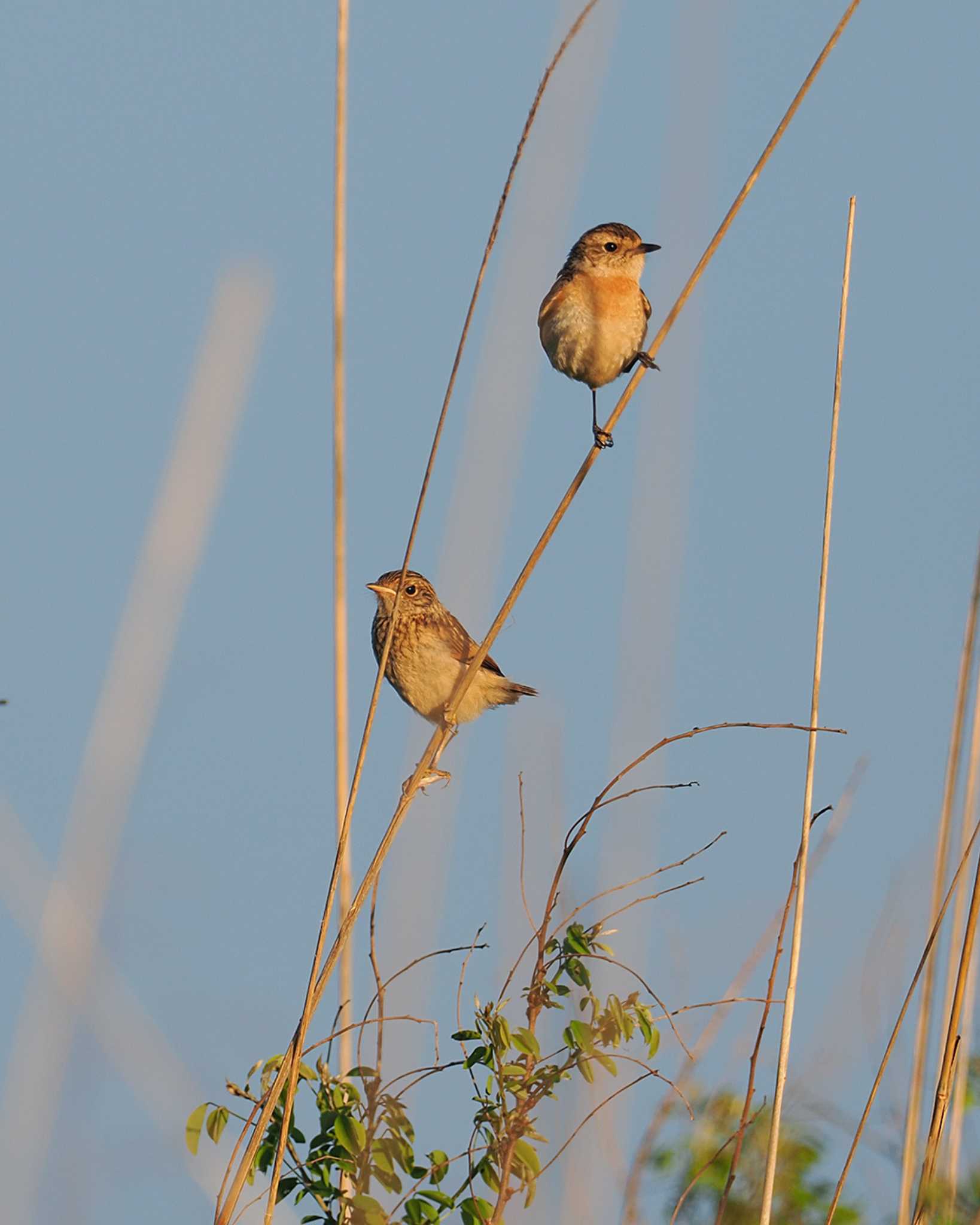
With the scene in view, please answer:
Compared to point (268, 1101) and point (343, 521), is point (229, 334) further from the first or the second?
point (268, 1101)

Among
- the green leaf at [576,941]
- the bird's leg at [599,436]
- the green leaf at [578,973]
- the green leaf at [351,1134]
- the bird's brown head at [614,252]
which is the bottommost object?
the green leaf at [351,1134]

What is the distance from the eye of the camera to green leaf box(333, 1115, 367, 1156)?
2.09 meters

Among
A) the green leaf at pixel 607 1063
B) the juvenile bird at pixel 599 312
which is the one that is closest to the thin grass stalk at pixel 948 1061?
the green leaf at pixel 607 1063

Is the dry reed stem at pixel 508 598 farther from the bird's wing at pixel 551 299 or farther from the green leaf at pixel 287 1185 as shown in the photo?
the bird's wing at pixel 551 299

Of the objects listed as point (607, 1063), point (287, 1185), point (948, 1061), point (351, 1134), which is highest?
point (948, 1061)

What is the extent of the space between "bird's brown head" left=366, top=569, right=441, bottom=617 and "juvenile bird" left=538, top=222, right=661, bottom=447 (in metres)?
0.83

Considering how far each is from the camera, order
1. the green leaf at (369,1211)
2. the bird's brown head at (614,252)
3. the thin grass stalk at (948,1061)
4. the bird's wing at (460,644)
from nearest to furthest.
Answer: the green leaf at (369,1211), the thin grass stalk at (948,1061), the bird's wing at (460,644), the bird's brown head at (614,252)

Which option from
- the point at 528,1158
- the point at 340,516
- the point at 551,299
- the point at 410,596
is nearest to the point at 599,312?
the point at 551,299

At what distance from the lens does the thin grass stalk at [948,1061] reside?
2.33 meters

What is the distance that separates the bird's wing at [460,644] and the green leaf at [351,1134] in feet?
8.23

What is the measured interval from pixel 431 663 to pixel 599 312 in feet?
4.28

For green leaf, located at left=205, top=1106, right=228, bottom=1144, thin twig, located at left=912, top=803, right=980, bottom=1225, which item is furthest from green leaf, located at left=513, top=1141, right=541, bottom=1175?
thin twig, located at left=912, top=803, right=980, bottom=1225

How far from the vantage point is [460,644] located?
4805mm

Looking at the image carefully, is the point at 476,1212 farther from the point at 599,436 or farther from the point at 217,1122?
the point at 599,436
